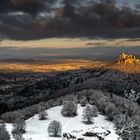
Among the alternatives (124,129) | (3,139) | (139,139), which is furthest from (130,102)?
(3,139)

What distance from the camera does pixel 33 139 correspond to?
199m

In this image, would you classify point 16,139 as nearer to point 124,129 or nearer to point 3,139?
point 3,139

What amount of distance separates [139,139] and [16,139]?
93040 millimetres

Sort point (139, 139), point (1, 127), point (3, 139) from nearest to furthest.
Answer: point (139, 139) → point (3, 139) → point (1, 127)

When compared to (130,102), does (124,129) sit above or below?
below

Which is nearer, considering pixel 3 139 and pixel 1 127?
pixel 3 139

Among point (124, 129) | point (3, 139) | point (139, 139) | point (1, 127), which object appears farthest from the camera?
point (1, 127)

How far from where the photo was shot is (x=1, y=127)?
198m

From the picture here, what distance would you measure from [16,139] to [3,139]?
22.1ft

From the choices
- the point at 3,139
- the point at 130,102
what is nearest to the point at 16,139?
the point at 3,139

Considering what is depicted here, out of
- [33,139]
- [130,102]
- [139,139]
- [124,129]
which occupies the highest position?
[130,102]

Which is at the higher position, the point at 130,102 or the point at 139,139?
the point at 130,102

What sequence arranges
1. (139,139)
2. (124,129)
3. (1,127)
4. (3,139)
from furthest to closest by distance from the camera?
(1,127), (3,139), (139,139), (124,129)

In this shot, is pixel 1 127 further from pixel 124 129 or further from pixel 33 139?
pixel 124 129
